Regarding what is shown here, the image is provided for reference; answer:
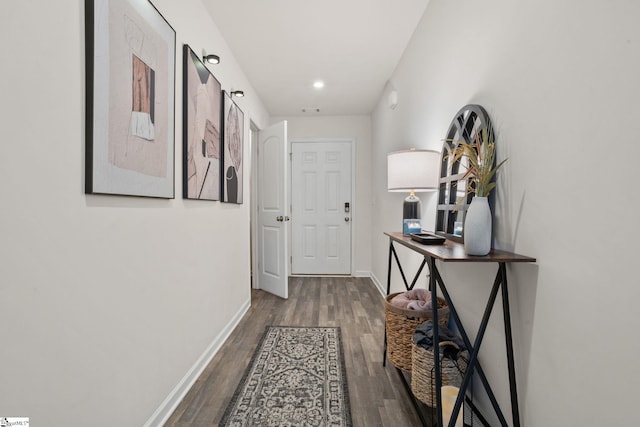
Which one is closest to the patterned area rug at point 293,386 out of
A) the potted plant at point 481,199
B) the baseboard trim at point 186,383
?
the baseboard trim at point 186,383

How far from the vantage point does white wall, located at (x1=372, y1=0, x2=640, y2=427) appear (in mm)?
809

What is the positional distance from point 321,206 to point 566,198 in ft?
13.1

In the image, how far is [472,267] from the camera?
1.62 metres

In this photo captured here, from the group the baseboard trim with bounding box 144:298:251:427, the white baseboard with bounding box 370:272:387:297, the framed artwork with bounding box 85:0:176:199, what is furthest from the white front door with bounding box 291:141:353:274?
the framed artwork with bounding box 85:0:176:199

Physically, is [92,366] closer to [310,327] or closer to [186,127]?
[186,127]

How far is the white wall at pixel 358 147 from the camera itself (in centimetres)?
488

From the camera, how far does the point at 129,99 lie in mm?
1293

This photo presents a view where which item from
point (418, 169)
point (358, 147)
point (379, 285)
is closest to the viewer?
point (418, 169)

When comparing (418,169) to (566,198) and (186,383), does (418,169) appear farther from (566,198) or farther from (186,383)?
(186,383)

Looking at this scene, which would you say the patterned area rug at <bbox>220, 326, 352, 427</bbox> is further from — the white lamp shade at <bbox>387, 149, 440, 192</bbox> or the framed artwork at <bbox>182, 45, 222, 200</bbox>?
the white lamp shade at <bbox>387, 149, 440, 192</bbox>

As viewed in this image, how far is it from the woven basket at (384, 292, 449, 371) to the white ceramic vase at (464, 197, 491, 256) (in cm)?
67

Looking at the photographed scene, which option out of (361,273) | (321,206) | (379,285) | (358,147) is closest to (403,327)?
(379,285)

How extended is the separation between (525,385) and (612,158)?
85 cm

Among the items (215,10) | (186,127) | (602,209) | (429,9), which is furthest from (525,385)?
(215,10)
